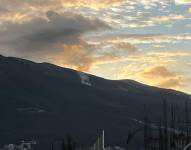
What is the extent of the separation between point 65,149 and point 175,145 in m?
17.2

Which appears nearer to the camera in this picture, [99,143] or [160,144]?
[99,143]

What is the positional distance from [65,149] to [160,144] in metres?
14.7

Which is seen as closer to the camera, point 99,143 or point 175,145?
point 99,143

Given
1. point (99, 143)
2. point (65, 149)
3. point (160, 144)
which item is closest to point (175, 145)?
point (160, 144)

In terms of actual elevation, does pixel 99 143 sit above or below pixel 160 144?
below

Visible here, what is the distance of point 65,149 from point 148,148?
12839 mm

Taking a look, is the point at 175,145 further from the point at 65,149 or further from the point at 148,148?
the point at 65,149

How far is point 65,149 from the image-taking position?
103 meters

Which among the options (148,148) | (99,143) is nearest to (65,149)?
(148,148)

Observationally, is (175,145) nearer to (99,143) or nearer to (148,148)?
(148,148)

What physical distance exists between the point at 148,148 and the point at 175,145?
16.6 feet

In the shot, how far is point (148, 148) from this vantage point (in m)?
102

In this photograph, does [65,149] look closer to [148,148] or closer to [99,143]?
[148,148]

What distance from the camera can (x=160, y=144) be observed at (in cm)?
10269
